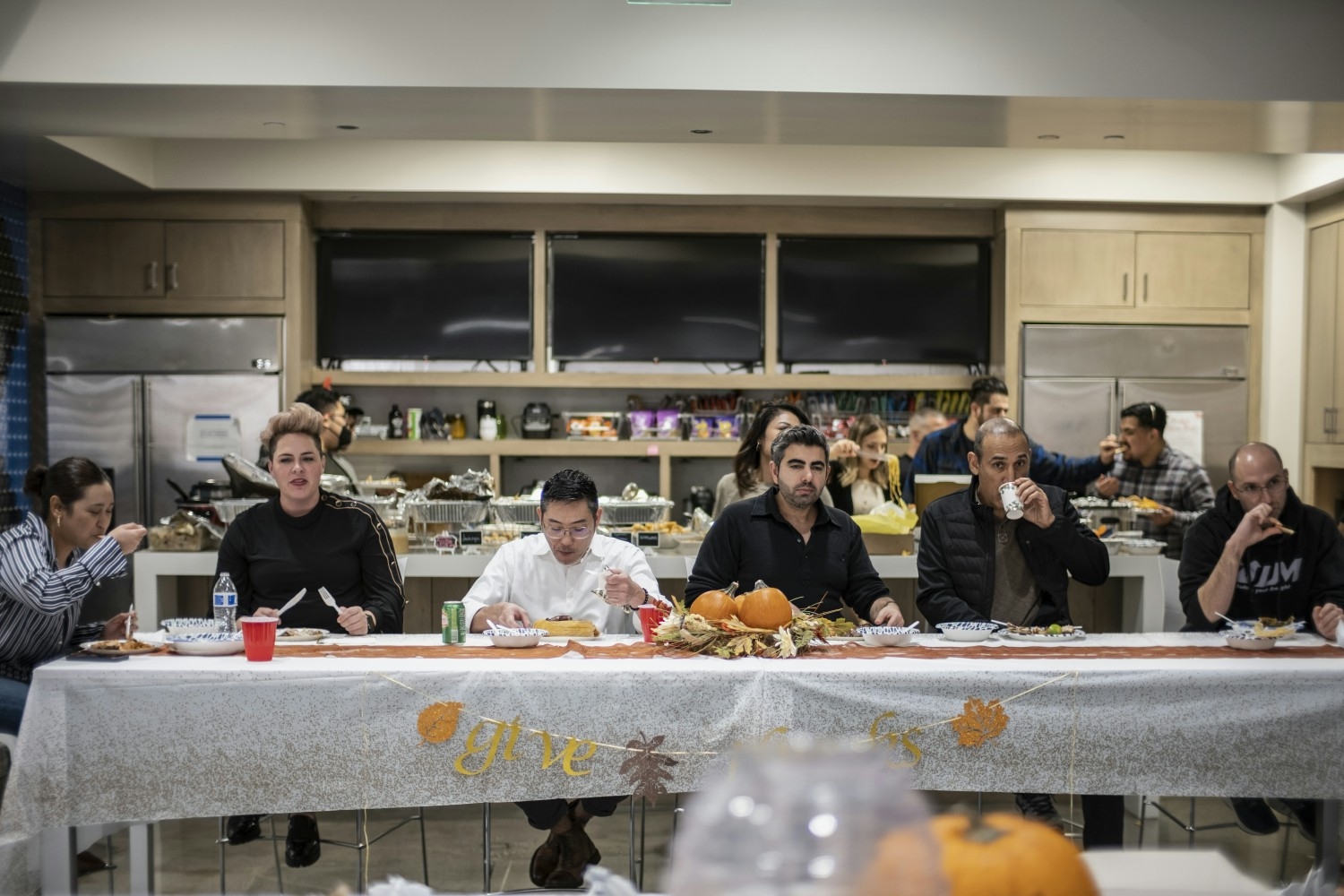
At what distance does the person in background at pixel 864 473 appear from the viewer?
5.64 m

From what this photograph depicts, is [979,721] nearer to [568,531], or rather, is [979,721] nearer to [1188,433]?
[568,531]

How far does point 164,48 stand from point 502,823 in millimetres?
3229

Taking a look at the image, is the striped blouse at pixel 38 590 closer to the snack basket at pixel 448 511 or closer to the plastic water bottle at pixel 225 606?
the plastic water bottle at pixel 225 606

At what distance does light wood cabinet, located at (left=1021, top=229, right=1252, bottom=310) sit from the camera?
7.30 metres

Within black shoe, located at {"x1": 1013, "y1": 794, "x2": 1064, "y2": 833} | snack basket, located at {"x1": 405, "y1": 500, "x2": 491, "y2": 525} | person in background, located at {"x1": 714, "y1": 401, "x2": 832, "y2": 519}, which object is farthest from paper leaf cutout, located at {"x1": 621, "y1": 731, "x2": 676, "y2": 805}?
snack basket, located at {"x1": 405, "y1": 500, "x2": 491, "y2": 525}

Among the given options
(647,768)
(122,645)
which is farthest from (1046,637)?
(122,645)

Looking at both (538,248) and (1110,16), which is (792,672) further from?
(538,248)

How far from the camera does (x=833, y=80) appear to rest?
181 inches

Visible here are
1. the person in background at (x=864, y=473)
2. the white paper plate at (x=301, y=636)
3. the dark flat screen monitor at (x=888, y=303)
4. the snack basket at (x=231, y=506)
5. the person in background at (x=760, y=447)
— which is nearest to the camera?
the white paper plate at (x=301, y=636)

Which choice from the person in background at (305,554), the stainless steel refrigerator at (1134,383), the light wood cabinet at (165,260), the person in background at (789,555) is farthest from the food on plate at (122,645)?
the stainless steel refrigerator at (1134,383)

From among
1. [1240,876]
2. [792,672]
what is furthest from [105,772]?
[1240,876]

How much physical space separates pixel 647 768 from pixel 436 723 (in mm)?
525

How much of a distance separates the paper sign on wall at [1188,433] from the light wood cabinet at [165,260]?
5.56 meters

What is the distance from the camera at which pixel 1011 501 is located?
3381 millimetres
